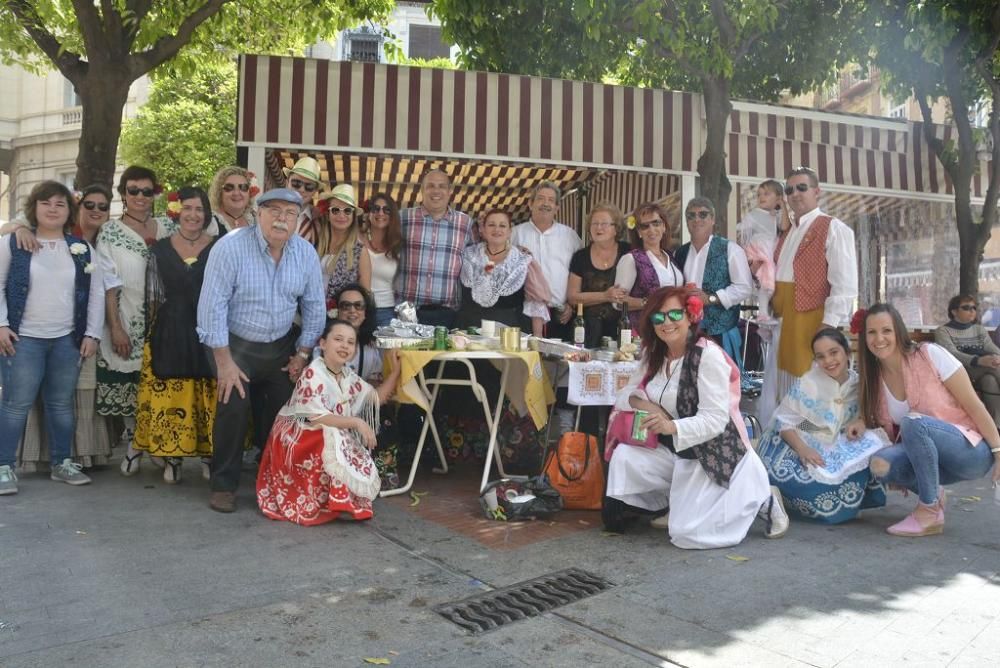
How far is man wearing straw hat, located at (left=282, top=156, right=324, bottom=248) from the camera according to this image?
5.40 metres

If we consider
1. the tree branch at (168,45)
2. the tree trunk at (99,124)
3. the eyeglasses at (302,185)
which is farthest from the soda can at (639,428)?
the tree branch at (168,45)

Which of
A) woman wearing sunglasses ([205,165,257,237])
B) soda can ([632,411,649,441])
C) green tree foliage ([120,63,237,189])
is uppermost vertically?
green tree foliage ([120,63,237,189])

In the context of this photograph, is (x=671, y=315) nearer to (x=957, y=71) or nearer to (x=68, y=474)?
(x=68, y=474)

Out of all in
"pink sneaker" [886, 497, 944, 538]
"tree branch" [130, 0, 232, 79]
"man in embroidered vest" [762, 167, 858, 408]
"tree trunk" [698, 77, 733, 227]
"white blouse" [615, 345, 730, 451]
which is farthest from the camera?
"tree trunk" [698, 77, 733, 227]

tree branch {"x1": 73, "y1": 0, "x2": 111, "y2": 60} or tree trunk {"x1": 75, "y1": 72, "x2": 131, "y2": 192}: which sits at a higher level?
tree branch {"x1": 73, "y1": 0, "x2": 111, "y2": 60}

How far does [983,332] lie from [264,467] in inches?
248

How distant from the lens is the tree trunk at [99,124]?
6934 millimetres

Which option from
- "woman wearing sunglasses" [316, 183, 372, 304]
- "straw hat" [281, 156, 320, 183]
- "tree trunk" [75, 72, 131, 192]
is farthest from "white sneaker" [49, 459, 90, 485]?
"tree trunk" [75, 72, 131, 192]

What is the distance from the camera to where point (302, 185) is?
5.48 m

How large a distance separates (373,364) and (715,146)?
4.41m

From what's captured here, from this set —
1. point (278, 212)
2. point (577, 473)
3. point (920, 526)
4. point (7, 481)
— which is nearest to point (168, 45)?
point (278, 212)

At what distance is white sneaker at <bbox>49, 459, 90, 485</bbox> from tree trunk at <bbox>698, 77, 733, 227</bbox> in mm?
5808

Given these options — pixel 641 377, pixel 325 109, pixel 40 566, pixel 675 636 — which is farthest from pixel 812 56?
pixel 40 566

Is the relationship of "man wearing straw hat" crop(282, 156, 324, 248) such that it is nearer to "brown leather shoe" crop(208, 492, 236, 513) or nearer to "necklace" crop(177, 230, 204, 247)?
"necklace" crop(177, 230, 204, 247)
